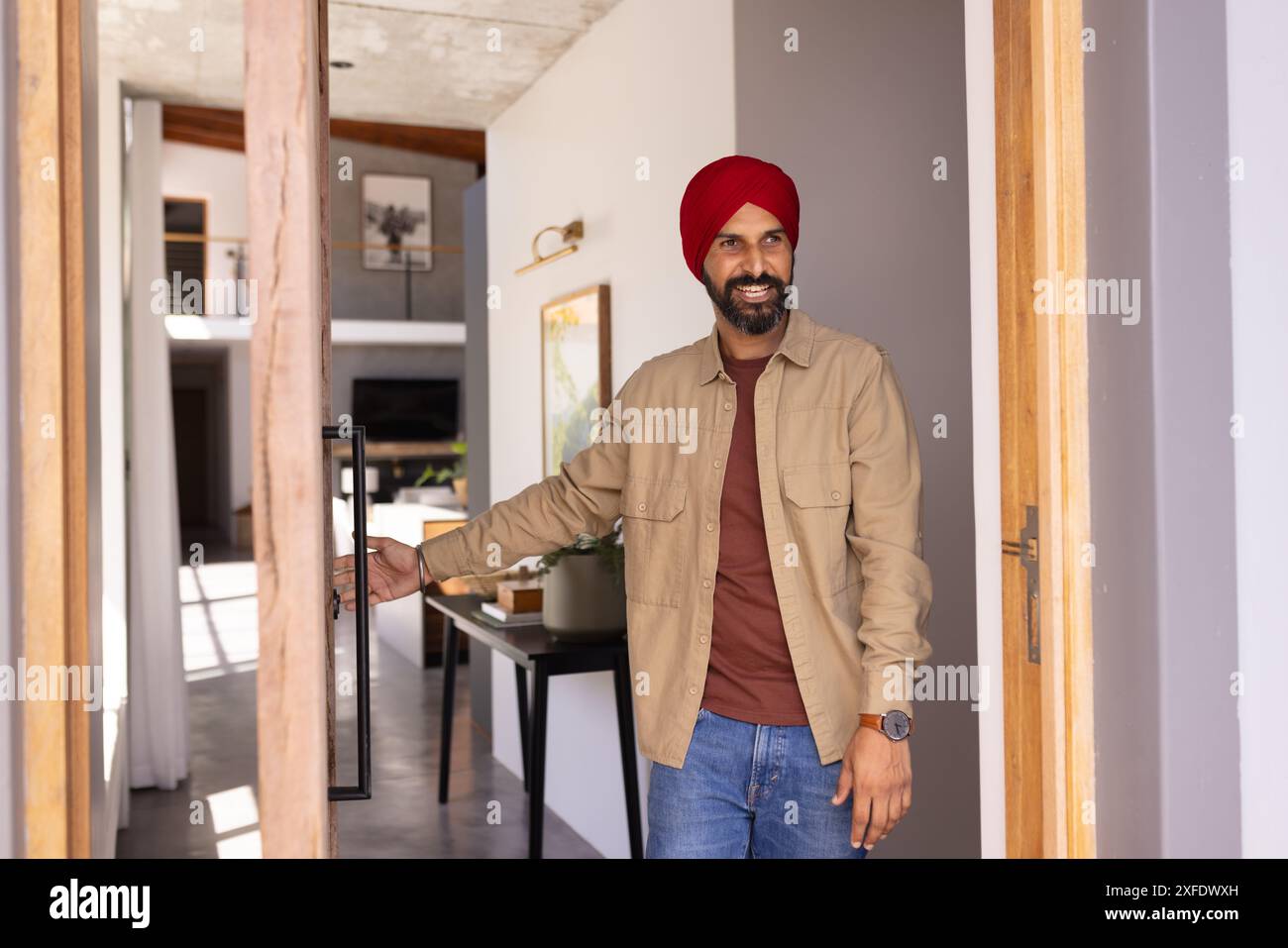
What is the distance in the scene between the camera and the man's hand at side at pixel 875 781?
175cm

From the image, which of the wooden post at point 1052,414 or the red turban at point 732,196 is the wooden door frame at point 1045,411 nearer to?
the wooden post at point 1052,414

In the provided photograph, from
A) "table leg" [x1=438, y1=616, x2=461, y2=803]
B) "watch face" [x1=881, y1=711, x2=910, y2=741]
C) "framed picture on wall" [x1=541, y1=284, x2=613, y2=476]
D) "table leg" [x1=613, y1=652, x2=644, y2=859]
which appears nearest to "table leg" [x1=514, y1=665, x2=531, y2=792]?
"table leg" [x1=438, y1=616, x2=461, y2=803]

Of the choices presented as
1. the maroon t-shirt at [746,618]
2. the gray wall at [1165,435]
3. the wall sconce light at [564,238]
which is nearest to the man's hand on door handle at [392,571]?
the maroon t-shirt at [746,618]

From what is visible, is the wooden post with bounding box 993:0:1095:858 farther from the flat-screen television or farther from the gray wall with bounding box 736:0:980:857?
the flat-screen television

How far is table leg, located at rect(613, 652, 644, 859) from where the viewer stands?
11.5 feet

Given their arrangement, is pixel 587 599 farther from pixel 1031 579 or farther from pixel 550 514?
pixel 1031 579

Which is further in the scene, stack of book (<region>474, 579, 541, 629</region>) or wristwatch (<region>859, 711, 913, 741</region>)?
stack of book (<region>474, 579, 541, 629</region>)

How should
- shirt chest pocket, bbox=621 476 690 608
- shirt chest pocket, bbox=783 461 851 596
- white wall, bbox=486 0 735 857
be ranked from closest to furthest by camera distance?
shirt chest pocket, bbox=783 461 851 596 < shirt chest pocket, bbox=621 476 690 608 < white wall, bbox=486 0 735 857

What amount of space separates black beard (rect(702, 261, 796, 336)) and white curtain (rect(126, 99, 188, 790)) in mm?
3677

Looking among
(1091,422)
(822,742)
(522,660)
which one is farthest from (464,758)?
(1091,422)

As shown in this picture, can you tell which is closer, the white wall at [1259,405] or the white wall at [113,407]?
the white wall at [1259,405]

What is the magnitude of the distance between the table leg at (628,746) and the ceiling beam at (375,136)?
892cm

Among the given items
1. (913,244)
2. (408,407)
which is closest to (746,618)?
(913,244)

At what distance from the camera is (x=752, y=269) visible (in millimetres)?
1946
